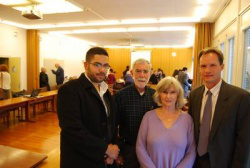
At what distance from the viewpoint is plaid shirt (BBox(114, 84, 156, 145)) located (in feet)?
6.25

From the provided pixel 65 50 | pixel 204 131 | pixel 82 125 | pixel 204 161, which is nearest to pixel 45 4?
pixel 82 125

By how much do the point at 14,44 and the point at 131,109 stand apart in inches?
321

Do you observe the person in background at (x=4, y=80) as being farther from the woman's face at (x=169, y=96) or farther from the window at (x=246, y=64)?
the window at (x=246, y=64)

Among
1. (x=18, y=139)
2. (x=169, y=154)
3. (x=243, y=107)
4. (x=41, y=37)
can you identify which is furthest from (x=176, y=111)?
(x=41, y=37)

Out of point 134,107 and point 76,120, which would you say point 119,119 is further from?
point 76,120

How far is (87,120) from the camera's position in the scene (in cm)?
162

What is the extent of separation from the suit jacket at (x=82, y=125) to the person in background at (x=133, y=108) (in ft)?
0.84

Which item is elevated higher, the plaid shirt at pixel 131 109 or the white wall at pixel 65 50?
the white wall at pixel 65 50

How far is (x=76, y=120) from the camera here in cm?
153

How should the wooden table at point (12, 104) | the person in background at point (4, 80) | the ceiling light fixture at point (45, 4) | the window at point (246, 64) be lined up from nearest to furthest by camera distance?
the window at point (246, 64) < the ceiling light fixture at point (45, 4) < the wooden table at point (12, 104) < the person in background at point (4, 80)

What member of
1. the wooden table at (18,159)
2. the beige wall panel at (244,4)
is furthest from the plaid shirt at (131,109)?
the beige wall panel at (244,4)

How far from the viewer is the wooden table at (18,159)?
294 cm

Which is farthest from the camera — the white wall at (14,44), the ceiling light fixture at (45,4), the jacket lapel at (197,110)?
the white wall at (14,44)

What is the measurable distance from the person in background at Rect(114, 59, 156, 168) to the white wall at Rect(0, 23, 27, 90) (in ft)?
24.6
